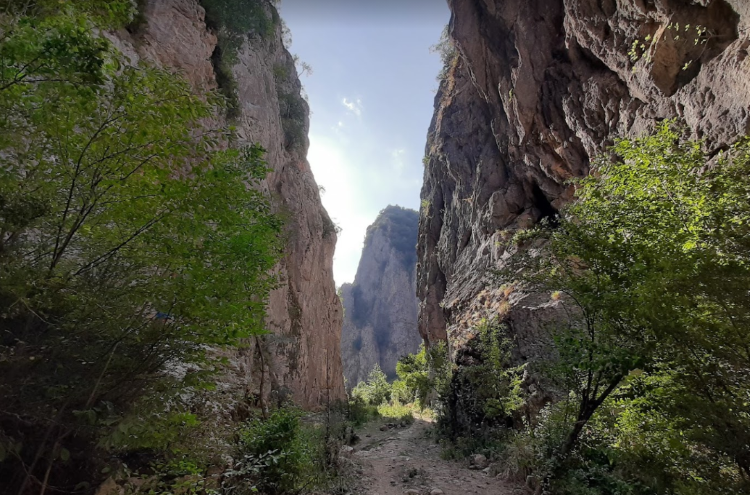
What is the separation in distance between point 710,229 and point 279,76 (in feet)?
80.9

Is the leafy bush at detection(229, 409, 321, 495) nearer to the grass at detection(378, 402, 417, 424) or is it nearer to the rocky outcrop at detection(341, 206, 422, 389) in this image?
the grass at detection(378, 402, 417, 424)

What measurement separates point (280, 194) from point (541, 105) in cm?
1412

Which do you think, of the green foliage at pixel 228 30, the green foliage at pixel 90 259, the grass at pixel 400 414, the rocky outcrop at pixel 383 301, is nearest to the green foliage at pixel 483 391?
the grass at pixel 400 414

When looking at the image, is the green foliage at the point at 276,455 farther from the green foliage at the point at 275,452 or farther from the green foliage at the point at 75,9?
the green foliage at the point at 75,9

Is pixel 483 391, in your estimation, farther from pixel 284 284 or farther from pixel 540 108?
pixel 540 108

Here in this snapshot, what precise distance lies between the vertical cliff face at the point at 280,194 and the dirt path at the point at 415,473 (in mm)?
2687

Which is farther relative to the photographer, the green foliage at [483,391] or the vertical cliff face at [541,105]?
the green foliage at [483,391]

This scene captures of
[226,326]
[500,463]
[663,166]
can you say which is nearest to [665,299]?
[663,166]

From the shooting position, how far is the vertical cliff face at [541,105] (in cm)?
784

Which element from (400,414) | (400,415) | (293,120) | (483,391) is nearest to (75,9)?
(483,391)

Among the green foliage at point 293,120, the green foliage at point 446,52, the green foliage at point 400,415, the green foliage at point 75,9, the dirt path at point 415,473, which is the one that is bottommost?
the dirt path at point 415,473

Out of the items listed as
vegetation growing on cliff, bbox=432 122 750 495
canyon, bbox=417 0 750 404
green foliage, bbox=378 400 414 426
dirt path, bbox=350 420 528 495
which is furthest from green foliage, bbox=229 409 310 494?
green foliage, bbox=378 400 414 426

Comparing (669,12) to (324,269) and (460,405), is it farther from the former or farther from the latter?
(324,269)

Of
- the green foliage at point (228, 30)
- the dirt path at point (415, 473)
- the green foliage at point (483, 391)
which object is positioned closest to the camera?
the dirt path at point (415, 473)
